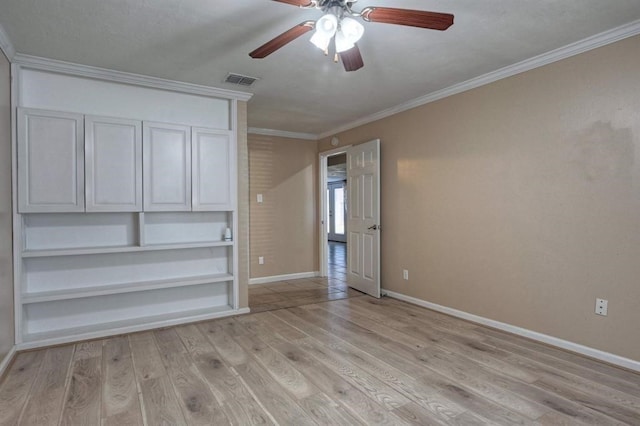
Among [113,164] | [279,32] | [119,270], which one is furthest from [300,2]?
[119,270]

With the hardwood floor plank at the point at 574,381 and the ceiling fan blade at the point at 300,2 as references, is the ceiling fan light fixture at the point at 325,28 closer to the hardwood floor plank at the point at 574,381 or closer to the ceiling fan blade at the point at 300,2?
the ceiling fan blade at the point at 300,2

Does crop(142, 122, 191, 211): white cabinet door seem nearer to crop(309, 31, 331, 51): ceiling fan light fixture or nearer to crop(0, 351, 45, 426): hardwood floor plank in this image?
crop(0, 351, 45, 426): hardwood floor plank

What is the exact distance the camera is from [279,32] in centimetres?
250

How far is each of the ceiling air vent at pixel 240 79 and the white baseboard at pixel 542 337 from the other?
10.1 ft

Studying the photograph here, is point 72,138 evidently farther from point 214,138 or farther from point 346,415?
point 346,415

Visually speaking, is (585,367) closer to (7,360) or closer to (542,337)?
(542,337)

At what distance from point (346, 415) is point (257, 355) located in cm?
104

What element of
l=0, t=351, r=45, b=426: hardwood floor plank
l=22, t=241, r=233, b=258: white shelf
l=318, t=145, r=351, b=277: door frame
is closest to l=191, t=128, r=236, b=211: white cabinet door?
l=22, t=241, r=233, b=258: white shelf

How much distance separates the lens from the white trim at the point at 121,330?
2.89 meters

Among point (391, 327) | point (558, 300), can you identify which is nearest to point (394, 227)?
point (391, 327)

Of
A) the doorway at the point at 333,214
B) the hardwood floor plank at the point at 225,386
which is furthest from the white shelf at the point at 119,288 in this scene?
the doorway at the point at 333,214

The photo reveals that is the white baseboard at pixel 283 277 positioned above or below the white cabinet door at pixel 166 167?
below

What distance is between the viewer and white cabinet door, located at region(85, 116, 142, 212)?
120 inches

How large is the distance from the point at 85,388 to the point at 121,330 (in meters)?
0.98
